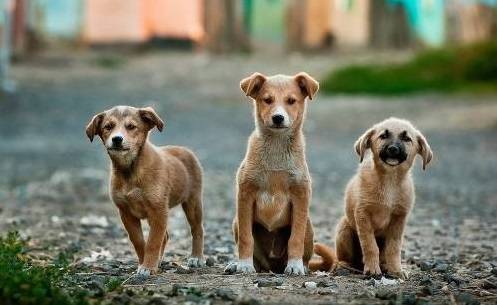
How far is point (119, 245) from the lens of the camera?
9633 millimetres

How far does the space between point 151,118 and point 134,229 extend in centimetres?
72

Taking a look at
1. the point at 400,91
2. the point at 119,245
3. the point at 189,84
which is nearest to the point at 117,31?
the point at 189,84

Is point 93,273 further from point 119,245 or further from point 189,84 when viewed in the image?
point 189,84

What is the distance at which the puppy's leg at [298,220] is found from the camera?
736 centimetres

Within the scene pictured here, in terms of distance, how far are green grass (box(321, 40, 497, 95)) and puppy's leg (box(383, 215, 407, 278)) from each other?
18144 millimetres

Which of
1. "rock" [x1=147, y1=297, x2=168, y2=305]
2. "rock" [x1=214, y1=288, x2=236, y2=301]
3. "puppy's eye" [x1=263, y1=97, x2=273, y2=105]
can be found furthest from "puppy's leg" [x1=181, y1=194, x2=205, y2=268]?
"rock" [x1=147, y1=297, x2=168, y2=305]

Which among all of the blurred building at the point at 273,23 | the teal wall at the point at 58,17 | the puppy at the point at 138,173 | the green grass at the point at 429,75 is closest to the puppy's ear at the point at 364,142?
the puppy at the point at 138,173

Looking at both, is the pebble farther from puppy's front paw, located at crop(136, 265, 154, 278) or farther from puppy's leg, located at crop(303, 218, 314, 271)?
puppy's front paw, located at crop(136, 265, 154, 278)

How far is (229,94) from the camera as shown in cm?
Answer: 2738

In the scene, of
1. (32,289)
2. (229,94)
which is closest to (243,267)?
(32,289)

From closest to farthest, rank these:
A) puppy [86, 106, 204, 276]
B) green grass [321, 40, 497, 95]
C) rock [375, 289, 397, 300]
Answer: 1. rock [375, 289, 397, 300]
2. puppy [86, 106, 204, 276]
3. green grass [321, 40, 497, 95]

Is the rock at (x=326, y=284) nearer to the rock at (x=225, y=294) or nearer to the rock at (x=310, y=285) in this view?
the rock at (x=310, y=285)

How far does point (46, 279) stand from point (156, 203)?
3.91ft

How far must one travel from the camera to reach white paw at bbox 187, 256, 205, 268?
8.01m
